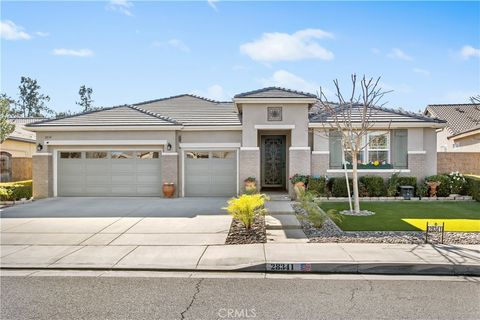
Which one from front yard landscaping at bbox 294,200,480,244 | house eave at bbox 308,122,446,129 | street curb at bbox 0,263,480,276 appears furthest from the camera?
house eave at bbox 308,122,446,129

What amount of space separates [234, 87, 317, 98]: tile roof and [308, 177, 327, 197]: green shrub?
3724 mm

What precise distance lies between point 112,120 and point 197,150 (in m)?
4.29

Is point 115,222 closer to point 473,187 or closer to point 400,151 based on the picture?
point 400,151

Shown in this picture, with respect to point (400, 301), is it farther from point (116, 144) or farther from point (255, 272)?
point (116, 144)

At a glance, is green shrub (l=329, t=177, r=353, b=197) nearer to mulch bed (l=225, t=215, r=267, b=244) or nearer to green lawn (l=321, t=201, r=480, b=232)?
green lawn (l=321, t=201, r=480, b=232)

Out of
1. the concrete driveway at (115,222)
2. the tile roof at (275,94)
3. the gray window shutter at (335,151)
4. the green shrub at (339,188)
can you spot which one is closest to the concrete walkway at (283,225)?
the concrete driveway at (115,222)

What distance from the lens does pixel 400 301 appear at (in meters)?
5.41

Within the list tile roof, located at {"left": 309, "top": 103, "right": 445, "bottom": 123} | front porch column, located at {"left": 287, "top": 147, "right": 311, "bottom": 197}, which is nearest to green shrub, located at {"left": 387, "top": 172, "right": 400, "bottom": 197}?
tile roof, located at {"left": 309, "top": 103, "right": 445, "bottom": 123}

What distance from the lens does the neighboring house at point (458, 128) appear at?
24125 millimetres

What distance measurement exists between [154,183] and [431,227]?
1196 cm

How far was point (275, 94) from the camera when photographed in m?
16.7

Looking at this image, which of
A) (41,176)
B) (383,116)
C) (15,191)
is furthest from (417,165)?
(15,191)

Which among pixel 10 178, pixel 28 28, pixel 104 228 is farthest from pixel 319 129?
pixel 10 178

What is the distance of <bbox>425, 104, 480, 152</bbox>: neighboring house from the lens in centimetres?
2412
